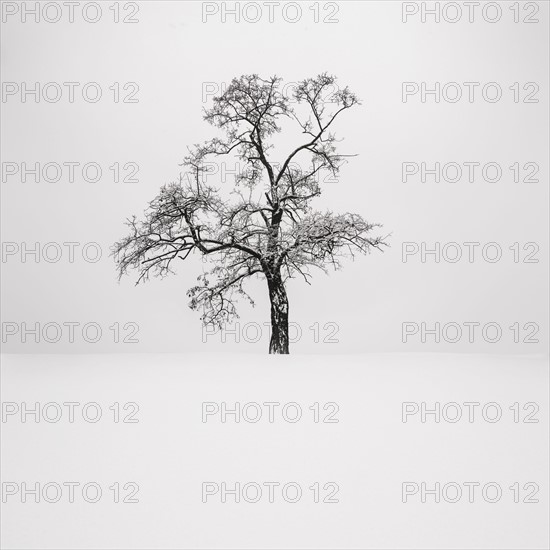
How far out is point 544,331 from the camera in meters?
7.54

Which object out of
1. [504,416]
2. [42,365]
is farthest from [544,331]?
[42,365]

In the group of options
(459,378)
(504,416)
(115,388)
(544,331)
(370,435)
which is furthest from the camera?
(544,331)

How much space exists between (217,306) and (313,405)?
2496 mm

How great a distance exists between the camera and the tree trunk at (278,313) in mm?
6965

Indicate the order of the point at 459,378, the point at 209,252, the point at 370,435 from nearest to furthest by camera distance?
the point at 370,435, the point at 459,378, the point at 209,252

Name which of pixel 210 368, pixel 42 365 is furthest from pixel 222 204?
pixel 42 365

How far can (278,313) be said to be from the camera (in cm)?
698

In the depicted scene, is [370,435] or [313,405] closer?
[370,435]

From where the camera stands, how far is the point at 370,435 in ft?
13.6

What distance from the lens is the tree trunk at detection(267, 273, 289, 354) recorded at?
6.96 metres

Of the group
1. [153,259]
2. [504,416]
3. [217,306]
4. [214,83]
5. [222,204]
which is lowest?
A: [504,416]

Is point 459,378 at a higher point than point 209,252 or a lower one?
lower

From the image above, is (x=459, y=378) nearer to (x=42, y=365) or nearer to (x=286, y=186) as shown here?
(x=286, y=186)

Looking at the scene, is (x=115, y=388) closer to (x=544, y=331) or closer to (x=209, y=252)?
(x=209, y=252)
